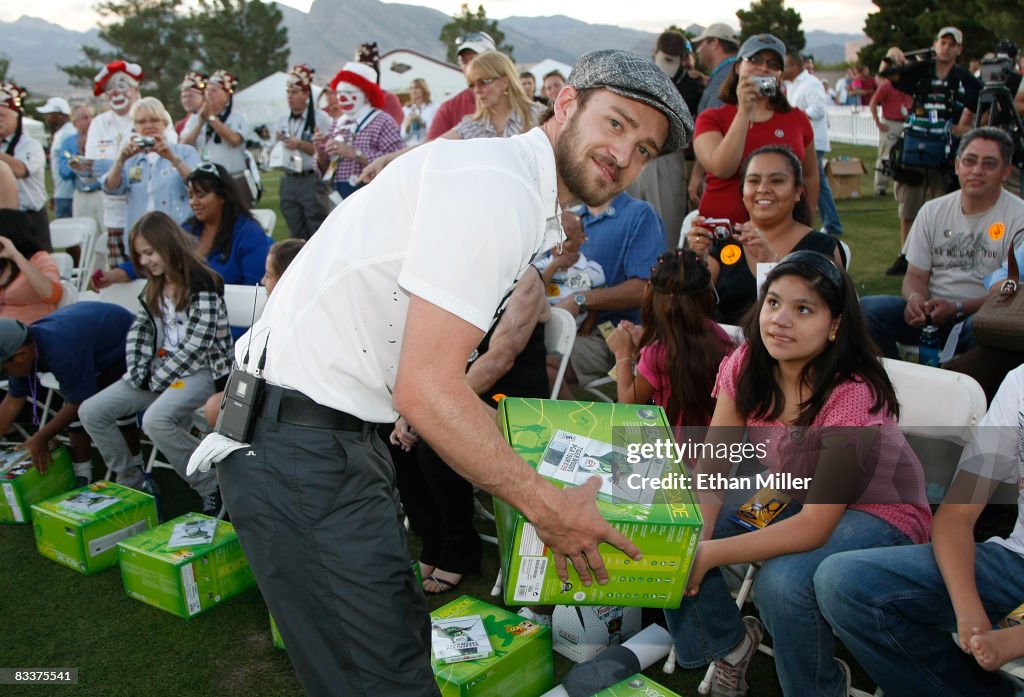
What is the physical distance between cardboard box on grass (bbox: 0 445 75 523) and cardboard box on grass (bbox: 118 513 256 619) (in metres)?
1.07

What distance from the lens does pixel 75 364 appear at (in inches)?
167

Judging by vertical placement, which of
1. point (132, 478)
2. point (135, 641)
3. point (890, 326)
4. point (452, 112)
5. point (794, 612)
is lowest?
point (135, 641)

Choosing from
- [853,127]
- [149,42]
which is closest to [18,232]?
[853,127]

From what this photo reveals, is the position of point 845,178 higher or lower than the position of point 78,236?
higher

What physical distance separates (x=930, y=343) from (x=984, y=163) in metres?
1.01

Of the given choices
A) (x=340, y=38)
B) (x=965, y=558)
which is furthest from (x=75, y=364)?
(x=340, y=38)

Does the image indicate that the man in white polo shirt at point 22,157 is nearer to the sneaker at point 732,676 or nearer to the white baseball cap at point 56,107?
the white baseball cap at point 56,107

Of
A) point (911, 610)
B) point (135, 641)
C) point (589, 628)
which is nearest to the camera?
point (911, 610)

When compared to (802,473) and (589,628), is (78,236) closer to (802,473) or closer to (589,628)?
(589,628)

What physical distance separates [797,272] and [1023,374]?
0.69m

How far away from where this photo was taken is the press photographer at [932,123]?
7.16 m

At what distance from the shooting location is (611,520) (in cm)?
160

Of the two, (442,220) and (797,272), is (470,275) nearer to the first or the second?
(442,220)

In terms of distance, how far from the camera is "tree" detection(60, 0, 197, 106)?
5244cm
